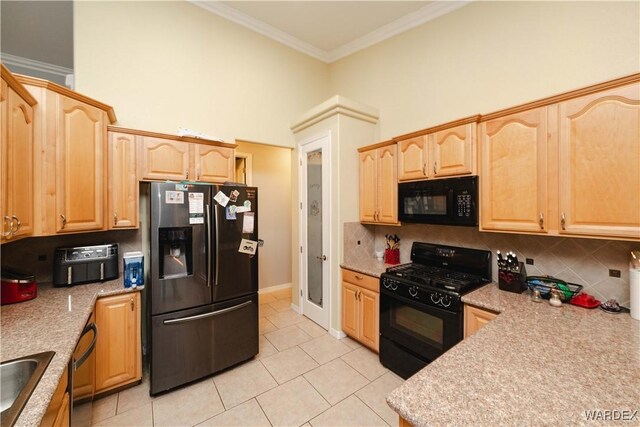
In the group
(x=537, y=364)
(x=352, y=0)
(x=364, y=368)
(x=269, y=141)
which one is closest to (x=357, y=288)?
(x=364, y=368)

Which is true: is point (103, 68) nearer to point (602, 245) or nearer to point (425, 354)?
point (425, 354)

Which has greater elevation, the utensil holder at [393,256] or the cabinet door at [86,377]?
the utensil holder at [393,256]

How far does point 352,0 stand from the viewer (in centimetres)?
267

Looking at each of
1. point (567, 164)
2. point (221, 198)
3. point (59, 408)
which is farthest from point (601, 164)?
point (59, 408)

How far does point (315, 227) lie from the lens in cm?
316

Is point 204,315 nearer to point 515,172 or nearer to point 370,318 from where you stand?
point 370,318

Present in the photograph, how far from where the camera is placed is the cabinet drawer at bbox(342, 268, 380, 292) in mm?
2438

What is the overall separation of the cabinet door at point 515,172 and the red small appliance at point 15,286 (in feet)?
10.6

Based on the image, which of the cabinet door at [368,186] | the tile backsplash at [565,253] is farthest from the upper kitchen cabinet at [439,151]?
the tile backsplash at [565,253]

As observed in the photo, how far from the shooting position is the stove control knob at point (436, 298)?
189 cm

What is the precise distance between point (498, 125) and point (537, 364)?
5.09 feet

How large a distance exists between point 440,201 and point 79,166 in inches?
112

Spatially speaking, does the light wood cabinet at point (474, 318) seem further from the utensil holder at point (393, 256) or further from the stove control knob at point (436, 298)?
the utensil holder at point (393, 256)

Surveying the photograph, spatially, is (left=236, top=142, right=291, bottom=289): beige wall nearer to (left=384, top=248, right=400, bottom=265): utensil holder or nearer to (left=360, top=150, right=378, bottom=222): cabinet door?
(left=360, top=150, right=378, bottom=222): cabinet door
